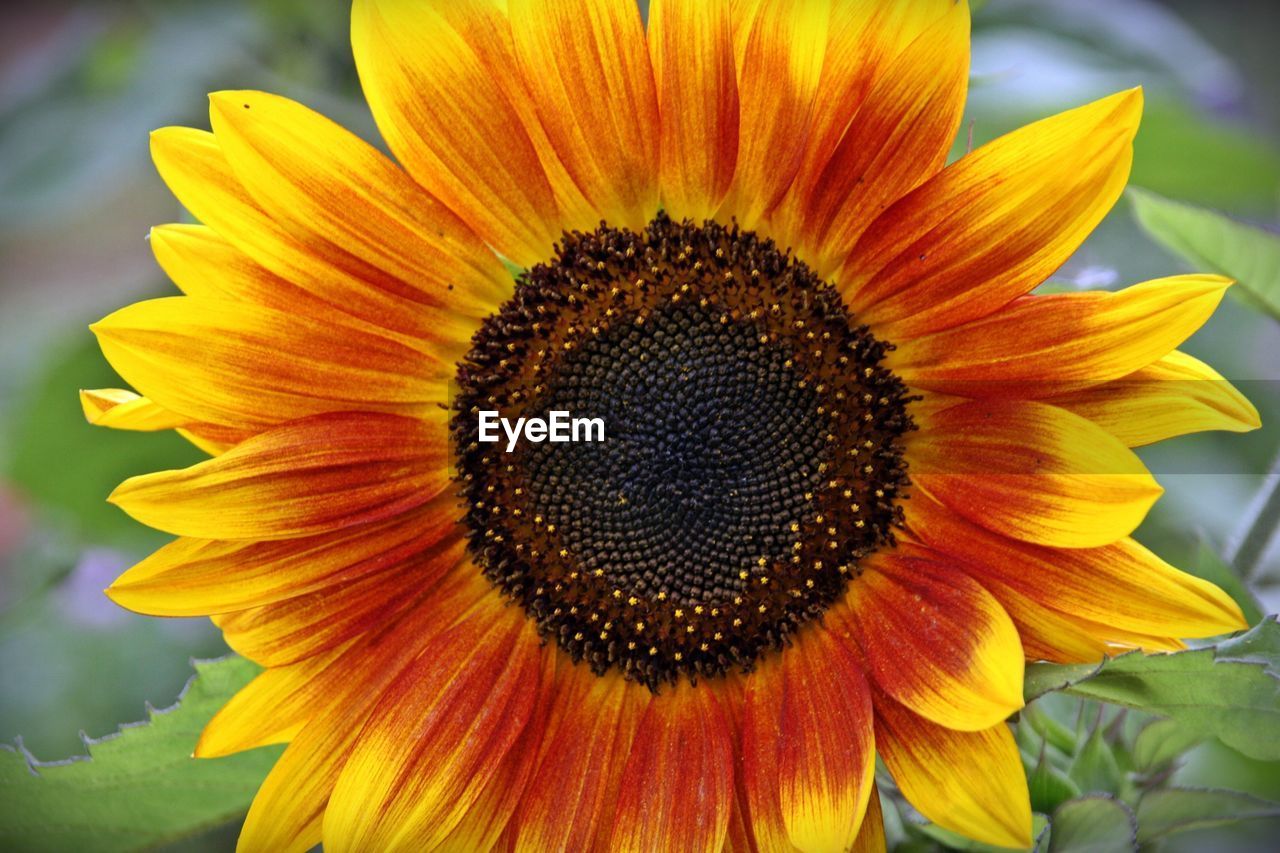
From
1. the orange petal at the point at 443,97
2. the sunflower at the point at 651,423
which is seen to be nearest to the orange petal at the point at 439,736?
the sunflower at the point at 651,423

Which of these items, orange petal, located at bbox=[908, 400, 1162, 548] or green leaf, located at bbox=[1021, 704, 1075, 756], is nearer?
orange petal, located at bbox=[908, 400, 1162, 548]

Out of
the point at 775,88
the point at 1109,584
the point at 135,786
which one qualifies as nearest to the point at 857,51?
the point at 775,88

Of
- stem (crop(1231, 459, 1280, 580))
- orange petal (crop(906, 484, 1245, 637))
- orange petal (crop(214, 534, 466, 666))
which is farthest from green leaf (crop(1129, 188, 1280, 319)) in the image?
orange petal (crop(214, 534, 466, 666))

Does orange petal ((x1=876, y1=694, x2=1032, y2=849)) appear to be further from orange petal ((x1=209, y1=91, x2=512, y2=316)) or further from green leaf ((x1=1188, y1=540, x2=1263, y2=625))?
orange petal ((x1=209, y1=91, x2=512, y2=316))

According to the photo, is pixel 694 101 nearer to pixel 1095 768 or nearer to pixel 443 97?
pixel 443 97

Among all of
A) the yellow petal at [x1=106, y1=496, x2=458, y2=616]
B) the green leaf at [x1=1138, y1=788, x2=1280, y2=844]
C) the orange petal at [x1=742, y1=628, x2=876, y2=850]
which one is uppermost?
the yellow petal at [x1=106, y1=496, x2=458, y2=616]

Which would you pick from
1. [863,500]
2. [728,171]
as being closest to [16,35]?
[728,171]
